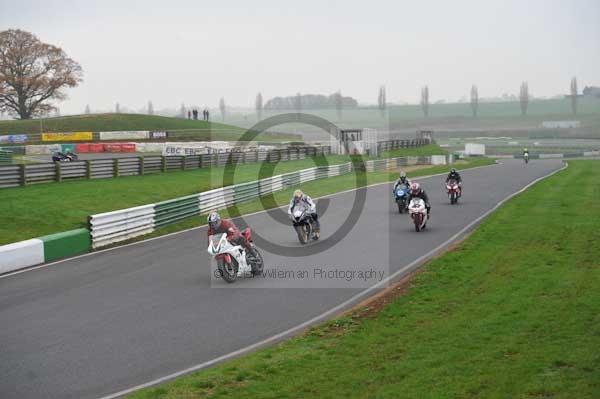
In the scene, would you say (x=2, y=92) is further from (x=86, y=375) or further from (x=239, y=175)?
(x=86, y=375)

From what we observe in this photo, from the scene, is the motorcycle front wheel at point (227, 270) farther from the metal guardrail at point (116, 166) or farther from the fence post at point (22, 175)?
the fence post at point (22, 175)

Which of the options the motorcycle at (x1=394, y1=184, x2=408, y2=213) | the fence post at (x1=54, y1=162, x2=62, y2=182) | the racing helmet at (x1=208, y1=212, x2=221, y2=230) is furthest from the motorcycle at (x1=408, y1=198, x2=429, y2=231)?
the fence post at (x1=54, y1=162, x2=62, y2=182)

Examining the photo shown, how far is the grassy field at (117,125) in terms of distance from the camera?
7744 centimetres

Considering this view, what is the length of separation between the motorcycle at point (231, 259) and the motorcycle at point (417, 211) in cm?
769

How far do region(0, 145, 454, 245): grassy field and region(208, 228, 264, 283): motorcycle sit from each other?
8.49 m

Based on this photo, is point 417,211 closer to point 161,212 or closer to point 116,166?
point 161,212

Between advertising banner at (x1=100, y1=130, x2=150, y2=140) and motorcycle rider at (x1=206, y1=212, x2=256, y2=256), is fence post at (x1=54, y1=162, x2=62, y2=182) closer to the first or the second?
motorcycle rider at (x1=206, y1=212, x2=256, y2=256)

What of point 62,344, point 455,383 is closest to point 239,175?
point 62,344

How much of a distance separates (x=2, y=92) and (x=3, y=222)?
6539cm

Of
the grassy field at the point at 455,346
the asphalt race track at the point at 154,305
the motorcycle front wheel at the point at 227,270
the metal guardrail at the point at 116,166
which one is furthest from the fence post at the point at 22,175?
the grassy field at the point at 455,346

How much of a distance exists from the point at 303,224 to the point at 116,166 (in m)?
18.8

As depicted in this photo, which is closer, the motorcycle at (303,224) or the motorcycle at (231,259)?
the motorcycle at (231,259)

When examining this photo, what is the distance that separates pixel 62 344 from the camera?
11219 millimetres

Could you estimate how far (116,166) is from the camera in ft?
124
